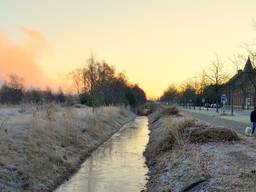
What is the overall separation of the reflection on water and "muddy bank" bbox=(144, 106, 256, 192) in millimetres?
753

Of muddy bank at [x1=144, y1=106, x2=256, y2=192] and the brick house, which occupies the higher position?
the brick house

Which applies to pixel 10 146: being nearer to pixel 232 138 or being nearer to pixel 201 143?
pixel 201 143

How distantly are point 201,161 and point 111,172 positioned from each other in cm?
694

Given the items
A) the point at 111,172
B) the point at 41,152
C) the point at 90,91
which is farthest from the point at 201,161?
the point at 90,91

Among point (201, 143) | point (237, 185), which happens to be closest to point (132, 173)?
point (201, 143)

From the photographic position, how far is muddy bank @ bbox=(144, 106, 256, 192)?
1522 cm

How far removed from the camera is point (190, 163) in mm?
19625

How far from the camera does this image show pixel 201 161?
19359mm

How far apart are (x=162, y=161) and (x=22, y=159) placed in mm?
7732

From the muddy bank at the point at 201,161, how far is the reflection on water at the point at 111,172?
75 centimetres

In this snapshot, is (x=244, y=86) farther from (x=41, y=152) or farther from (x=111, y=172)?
(x=41, y=152)

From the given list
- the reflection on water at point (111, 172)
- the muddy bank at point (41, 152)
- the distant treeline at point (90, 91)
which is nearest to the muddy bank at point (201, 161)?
the reflection on water at point (111, 172)

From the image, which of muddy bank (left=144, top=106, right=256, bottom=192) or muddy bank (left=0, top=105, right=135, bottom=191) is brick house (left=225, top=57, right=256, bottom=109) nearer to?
muddy bank (left=144, top=106, right=256, bottom=192)

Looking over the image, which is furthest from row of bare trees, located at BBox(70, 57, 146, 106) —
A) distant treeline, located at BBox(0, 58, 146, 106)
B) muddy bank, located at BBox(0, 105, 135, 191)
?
muddy bank, located at BBox(0, 105, 135, 191)
